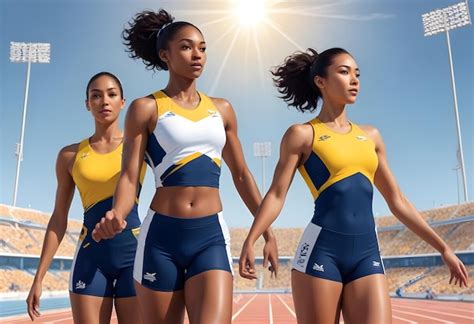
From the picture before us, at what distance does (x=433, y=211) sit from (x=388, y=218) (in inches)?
268

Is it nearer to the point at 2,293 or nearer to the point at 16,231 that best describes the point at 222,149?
the point at 2,293

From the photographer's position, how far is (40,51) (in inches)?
1785

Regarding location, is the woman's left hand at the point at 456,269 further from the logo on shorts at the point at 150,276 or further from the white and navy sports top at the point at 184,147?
the logo on shorts at the point at 150,276

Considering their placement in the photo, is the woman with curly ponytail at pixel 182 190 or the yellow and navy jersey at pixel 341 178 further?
the yellow and navy jersey at pixel 341 178

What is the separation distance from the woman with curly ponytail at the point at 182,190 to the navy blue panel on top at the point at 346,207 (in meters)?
0.38

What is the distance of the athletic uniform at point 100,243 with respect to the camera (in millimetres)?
4004

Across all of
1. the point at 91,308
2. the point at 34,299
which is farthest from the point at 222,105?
the point at 34,299

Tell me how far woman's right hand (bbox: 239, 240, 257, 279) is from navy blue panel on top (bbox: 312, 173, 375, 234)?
1.76ft

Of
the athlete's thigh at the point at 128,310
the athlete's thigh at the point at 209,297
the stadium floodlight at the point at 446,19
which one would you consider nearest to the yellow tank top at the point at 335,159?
the athlete's thigh at the point at 209,297

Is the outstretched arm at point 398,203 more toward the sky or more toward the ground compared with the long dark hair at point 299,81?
more toward the ground

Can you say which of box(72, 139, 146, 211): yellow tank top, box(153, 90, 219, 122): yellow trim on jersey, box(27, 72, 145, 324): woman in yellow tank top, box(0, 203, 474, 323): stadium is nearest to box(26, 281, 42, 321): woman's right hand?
box(27, 72, 145, 324): woman in yellow tank top

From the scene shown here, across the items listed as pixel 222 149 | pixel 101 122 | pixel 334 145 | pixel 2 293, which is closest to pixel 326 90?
pixel 334 145

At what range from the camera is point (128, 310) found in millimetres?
3943

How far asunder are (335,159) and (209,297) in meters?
1.31
